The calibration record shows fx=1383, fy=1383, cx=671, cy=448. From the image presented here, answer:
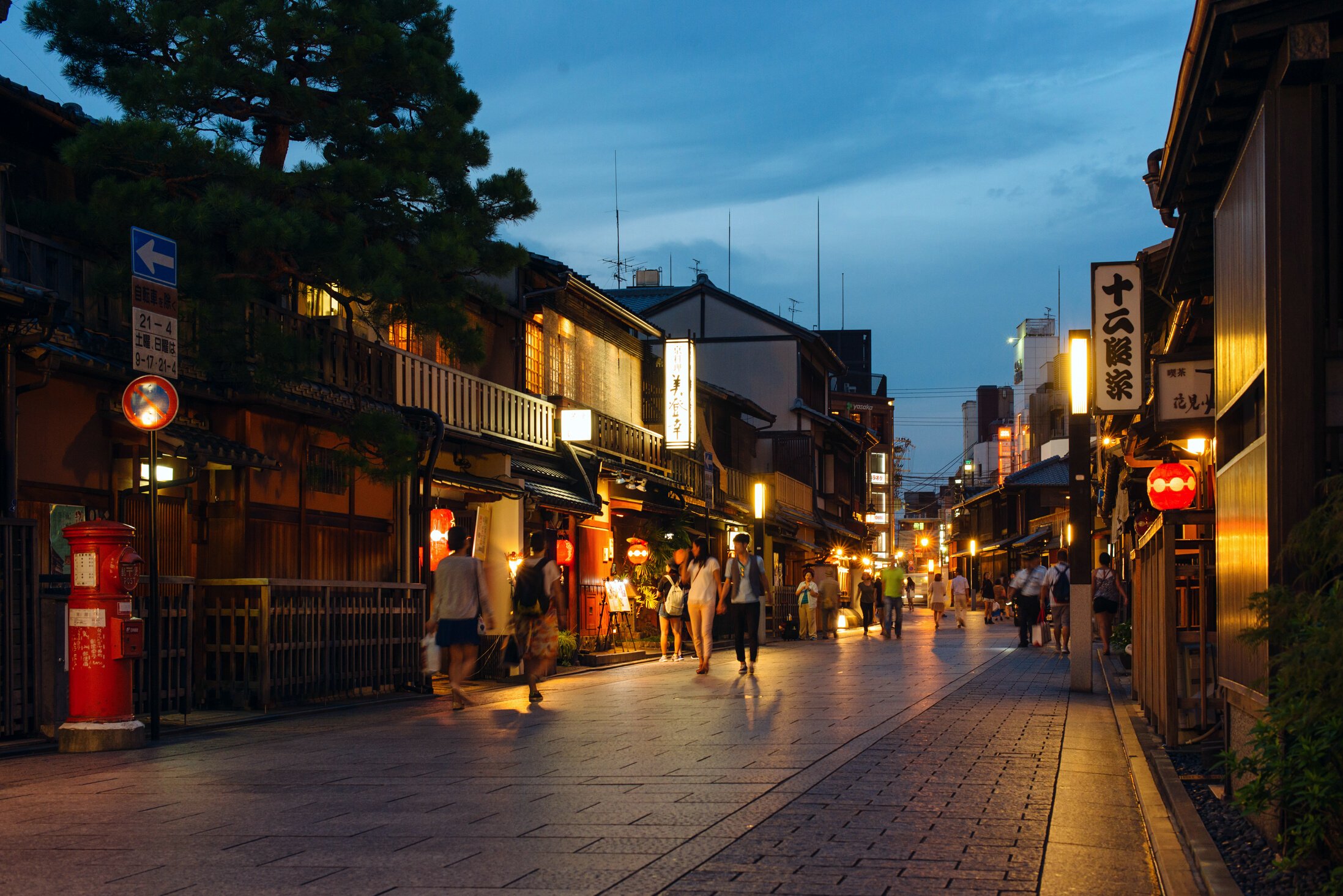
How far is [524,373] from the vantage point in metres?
26.2

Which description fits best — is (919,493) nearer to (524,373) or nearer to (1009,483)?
(1009,483)

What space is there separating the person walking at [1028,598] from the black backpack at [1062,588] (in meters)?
2.97

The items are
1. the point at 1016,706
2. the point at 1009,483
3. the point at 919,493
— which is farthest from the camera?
the point at 919,493

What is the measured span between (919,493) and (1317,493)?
139127 mm

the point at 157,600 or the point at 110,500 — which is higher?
the point at 110,500

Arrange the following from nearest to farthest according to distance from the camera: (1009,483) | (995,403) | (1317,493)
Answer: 1. (1317,493)
2. (1009,483)
3. (995,403)

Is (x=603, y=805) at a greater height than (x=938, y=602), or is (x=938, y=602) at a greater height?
(x=603, y=805)

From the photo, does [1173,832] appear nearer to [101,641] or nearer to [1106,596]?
[101,641]

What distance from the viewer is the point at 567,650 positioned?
23312mm

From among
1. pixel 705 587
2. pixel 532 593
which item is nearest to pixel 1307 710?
pixel 532 593

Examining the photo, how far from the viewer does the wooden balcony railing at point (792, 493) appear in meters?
45.0

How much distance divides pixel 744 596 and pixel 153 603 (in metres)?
9.76

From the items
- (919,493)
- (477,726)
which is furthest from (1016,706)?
(919,493)

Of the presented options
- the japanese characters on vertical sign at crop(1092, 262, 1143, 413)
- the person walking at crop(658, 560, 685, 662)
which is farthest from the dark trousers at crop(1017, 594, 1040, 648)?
the japanese characters on vertical sign at crop(1092, 262, 1143, 413)
